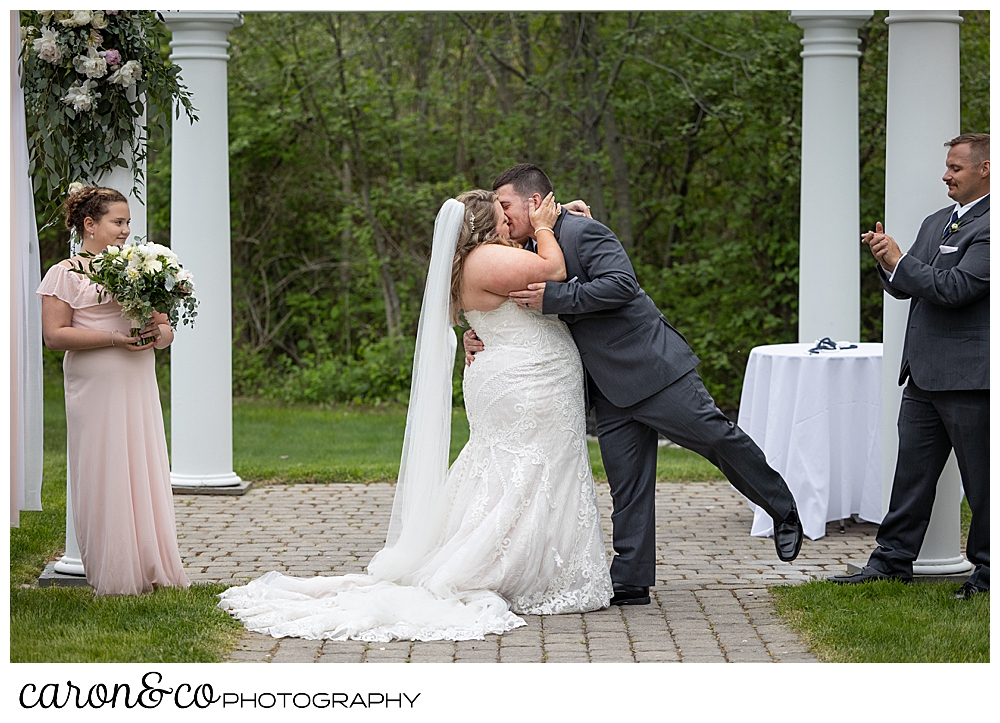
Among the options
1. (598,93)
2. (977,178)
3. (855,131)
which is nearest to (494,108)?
(598,93)

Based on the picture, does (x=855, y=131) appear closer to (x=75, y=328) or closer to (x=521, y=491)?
(x=521, y=491)

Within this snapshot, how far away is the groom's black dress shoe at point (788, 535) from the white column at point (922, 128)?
2.24ft

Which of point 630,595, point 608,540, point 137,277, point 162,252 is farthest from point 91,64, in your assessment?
point 608,540

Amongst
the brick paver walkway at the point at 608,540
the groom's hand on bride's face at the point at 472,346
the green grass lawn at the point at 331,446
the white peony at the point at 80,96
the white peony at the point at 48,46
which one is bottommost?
the brick paver walkway at the point at 608,540

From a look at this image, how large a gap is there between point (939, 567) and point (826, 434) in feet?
3.81

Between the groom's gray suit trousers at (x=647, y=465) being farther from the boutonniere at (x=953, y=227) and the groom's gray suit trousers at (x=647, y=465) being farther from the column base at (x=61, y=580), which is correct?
the column base at (x=61, y=580)

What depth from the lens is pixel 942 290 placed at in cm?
481

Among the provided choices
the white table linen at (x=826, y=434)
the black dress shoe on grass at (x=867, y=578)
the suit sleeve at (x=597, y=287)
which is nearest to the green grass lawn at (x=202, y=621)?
the black dress shoe on grass at (x=867, y=578)

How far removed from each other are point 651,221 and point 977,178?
8440 mm

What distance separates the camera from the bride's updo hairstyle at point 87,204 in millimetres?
5008

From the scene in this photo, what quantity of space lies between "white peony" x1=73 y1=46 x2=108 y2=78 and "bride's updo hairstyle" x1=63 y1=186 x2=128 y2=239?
48 centimetres

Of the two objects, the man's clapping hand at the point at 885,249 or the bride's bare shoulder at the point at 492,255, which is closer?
the man's clapping hand at the point at 885,249

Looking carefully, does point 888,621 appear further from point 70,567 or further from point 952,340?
point 70,567

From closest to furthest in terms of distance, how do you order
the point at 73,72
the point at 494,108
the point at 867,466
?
the point at 73,72 < the point at 867,466 < the point at 494,108
